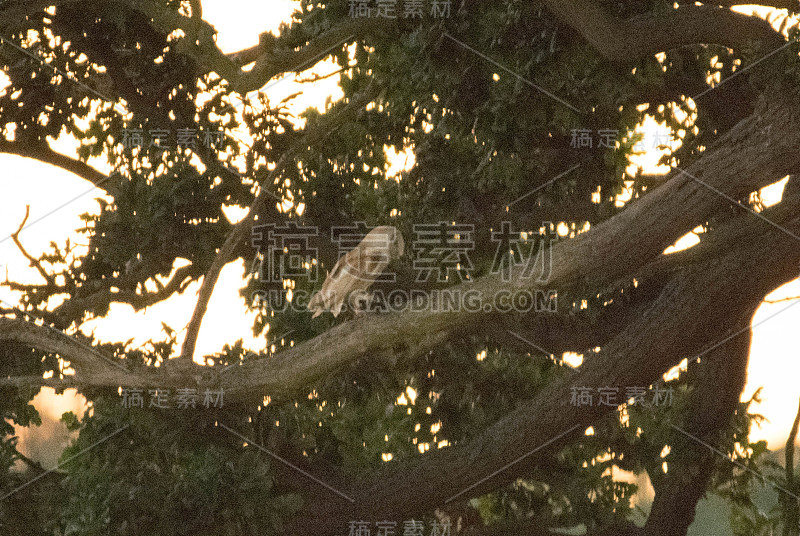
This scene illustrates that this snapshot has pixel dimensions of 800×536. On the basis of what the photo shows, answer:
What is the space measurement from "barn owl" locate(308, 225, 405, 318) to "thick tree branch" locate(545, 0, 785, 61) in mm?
2567

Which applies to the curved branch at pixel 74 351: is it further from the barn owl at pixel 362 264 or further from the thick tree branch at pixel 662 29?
the thick tree branch at pixel 662 29

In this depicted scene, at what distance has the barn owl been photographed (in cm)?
705

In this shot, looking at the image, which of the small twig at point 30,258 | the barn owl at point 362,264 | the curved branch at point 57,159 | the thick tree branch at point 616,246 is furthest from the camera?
the curved branch at point 57,159

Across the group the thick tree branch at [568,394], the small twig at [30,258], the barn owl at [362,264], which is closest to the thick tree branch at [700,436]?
the thick tree branch at [568,394]

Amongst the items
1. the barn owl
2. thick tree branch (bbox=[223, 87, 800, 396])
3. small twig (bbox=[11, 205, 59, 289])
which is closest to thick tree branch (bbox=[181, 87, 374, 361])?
thick tree branch (bbox=[223, 87, 800, 396])

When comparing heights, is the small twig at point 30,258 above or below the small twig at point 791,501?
above

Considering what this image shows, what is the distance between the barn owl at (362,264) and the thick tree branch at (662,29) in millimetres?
2567

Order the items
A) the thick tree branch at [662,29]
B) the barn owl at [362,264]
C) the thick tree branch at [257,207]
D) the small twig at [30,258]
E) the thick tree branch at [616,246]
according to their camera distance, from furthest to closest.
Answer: the small twig at [30,258] < the thick tree branch at [257,207] < the thick tree branch at [662,29] < the thick tree branch at [616,246] < the barn owl at [362,264]

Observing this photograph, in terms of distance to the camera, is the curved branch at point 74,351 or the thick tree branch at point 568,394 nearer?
the curved branch at point 74,351

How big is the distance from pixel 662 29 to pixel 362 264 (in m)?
3.41

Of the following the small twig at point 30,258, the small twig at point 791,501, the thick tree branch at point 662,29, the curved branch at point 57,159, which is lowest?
the small twig at point 791,501

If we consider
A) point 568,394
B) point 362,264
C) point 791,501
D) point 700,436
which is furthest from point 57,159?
point 791,501

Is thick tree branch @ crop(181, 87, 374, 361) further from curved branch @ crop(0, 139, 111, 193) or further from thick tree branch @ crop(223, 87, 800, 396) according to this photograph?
curved branch @ crop(0, 139, 111, 193)

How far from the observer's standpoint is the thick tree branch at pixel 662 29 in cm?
781
